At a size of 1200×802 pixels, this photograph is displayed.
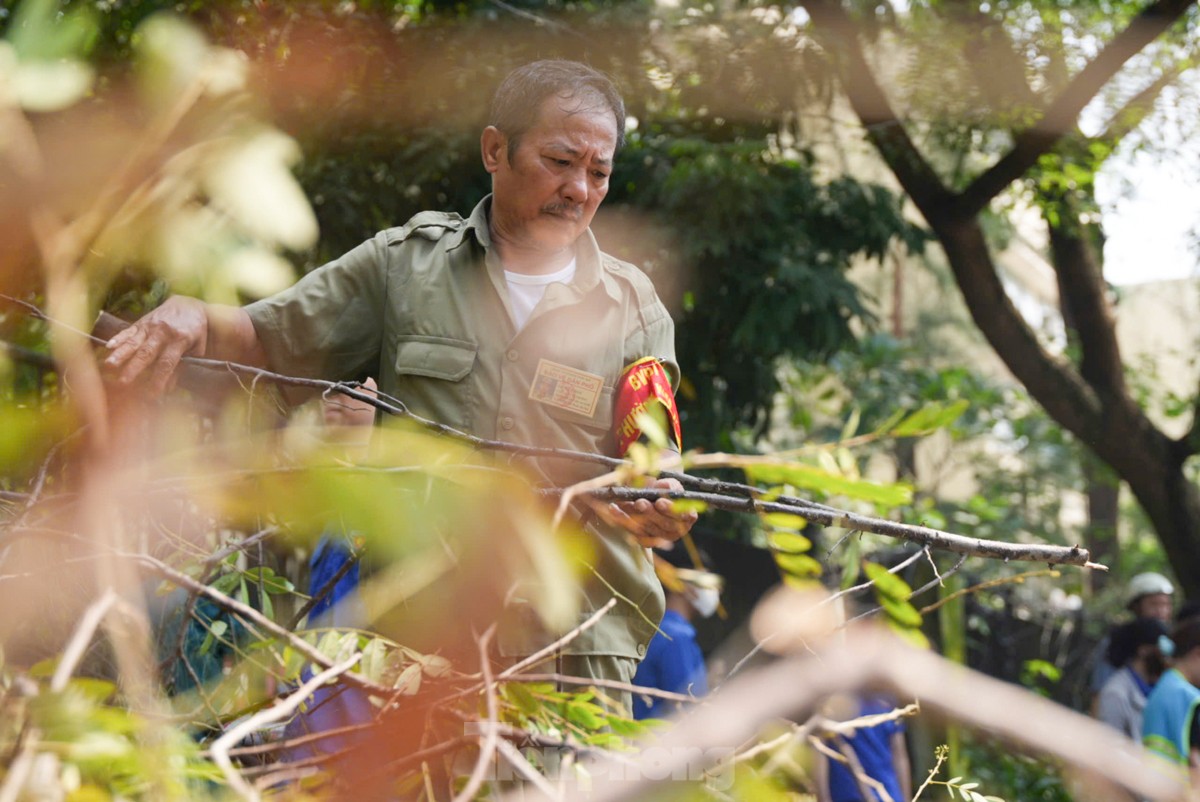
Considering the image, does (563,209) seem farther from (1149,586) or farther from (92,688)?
(1149,586)

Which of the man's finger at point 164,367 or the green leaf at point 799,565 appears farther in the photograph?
the man's finger at point 164,367

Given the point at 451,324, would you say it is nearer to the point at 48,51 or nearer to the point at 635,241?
the point at 48,51

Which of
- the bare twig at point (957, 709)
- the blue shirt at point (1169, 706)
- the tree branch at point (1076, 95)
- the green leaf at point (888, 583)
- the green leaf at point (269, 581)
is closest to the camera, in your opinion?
the bare twig at point (957, 709)

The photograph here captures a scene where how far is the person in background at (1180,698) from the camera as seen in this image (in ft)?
13.4

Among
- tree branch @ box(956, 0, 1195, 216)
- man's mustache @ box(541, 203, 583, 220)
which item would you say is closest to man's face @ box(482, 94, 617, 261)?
man's mustache @ box(541, 203, 583, 220)

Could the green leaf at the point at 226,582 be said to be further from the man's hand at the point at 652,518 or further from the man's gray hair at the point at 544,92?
the man's gray hair at the point at 544,92

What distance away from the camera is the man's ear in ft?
7.61

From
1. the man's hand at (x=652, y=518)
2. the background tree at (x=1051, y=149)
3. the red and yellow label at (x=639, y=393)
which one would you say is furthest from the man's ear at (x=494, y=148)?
the background tree at (x=1051, y=149)

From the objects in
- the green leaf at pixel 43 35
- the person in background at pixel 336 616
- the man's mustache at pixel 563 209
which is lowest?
the person in background at pixel 336 616

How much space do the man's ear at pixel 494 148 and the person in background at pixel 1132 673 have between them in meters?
4.28

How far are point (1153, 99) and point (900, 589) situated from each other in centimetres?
669

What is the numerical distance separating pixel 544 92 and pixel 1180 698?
148 inches

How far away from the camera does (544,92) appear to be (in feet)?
7.42

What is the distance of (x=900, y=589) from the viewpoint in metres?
1.05
